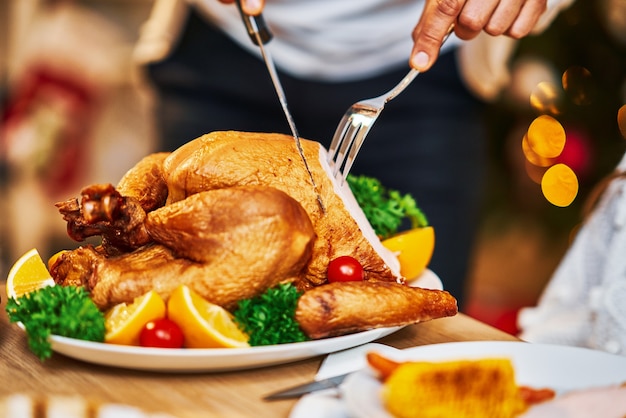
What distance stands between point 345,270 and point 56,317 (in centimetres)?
44

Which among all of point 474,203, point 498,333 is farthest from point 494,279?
point 498,333

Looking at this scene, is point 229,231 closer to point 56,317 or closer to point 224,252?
point 224,252

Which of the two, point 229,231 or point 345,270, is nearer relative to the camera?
point 229,231

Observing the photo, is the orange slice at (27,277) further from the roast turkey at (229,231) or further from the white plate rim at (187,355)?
the white plate rim at (187,355)

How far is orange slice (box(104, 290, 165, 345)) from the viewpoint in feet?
3.40

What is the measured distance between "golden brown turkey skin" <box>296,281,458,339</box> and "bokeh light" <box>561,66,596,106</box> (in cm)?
157

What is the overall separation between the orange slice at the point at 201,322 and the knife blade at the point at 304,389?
98mm

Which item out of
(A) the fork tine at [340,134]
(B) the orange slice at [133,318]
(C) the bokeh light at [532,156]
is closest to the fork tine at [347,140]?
(A) the fork tine at [340,134]

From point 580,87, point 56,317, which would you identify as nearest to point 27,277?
point 56,317

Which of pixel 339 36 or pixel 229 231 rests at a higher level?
pixel 339 36

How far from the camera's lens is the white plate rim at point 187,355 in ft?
3.21

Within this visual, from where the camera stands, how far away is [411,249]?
145 cm

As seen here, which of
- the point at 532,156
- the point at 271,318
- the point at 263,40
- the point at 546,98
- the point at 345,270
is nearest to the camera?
the point at 271,318

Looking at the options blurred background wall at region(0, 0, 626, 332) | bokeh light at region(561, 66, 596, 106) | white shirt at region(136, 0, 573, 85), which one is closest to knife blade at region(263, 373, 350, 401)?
white shirt at region(136, 0, 573, 85)
